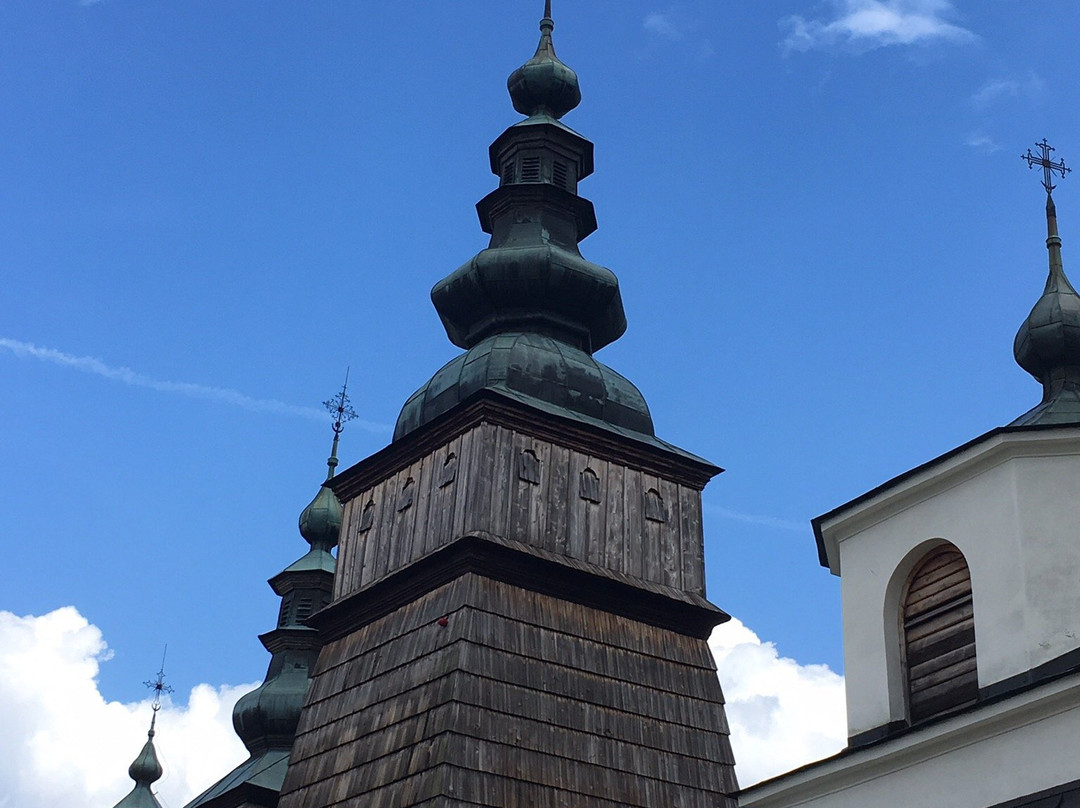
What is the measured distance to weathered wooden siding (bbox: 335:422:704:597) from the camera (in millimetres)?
21906

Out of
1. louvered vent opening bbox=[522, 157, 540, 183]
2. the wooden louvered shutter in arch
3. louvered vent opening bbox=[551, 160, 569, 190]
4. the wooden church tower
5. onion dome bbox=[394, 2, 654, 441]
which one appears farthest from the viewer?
louvered vent opening bbox=[551, 160, 569, 190]

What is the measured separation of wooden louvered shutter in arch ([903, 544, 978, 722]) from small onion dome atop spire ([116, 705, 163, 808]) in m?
33.1

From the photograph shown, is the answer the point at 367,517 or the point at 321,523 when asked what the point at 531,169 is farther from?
the point at 321,523

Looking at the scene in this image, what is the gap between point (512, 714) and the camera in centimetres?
2011

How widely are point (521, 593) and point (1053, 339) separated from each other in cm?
938

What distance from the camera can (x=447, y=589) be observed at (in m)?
21.4

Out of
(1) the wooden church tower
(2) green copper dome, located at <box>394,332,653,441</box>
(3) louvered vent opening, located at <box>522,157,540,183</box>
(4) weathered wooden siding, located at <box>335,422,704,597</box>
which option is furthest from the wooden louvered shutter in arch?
(3) louvered vent opening, located at <box>522,157,540,183</box>

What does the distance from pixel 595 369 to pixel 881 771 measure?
13869mm

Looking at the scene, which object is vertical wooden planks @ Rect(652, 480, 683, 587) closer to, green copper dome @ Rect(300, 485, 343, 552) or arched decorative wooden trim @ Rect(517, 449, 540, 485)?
arched decorative wooden trim @ Rect(517, 449, 540, 485)

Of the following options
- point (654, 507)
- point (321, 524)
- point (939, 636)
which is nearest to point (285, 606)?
point (321, 524)

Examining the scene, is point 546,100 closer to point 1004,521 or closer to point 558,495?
point 558,495

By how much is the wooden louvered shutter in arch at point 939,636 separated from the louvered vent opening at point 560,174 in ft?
54.2

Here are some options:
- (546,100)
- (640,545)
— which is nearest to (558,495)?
(640,545)

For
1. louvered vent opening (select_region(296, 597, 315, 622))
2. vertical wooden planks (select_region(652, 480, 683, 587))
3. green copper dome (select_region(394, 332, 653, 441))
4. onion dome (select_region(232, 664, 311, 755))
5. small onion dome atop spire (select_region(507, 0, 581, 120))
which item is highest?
small onion dome atop spire (select_region(507, 0, 581, 120))
